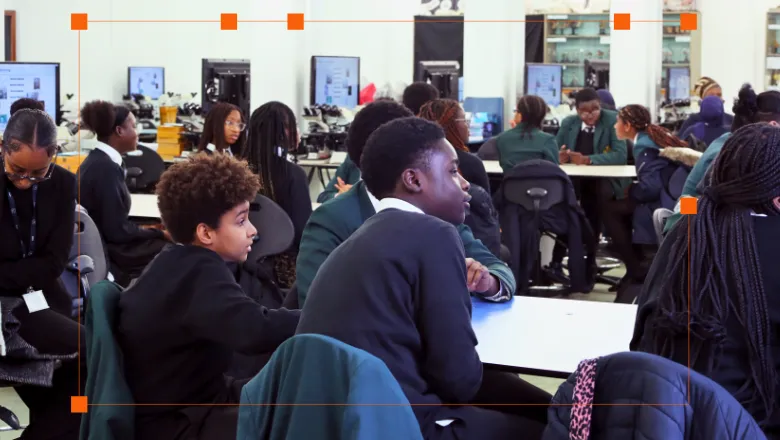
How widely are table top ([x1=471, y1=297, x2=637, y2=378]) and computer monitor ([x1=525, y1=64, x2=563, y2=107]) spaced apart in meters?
6.98

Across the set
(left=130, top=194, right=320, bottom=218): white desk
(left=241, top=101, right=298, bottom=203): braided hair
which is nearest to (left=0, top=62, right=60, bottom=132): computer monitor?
(left=130, top=194, right=320, bottom=218): white desk

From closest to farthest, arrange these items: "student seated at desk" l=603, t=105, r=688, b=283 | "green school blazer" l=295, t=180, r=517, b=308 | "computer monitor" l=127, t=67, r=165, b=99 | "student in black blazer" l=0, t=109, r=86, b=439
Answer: "green school blazer" l=295, t=180, r=517, b=308 < "student in black blazer" l=0, t=109, r=86, b=439 < "student seated at desk" l=603, t=105, r=688, b=283 < "computer monitor" l=127, t=67, r=165, b=99

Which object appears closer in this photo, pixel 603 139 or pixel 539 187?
pixel 539 187

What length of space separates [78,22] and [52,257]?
201 inches

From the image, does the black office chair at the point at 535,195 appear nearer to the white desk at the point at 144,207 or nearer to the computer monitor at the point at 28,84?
the white desk at the point at 144,207

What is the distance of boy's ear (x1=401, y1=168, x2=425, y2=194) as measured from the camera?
2039 millimetres

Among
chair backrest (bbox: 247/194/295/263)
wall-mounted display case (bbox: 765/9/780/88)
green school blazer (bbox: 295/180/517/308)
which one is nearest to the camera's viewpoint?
green school blazer (bbox: 295/180/517/308)

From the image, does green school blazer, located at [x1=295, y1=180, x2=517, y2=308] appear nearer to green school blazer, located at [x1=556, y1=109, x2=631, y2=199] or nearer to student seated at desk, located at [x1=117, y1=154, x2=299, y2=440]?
student seated at desk, located at [x1=117, y1=154, x2=299, y2=440]

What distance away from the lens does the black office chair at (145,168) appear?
648 cm

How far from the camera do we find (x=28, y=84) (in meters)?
6.10

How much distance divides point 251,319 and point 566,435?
0.85 meters

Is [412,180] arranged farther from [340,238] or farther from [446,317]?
[340,238]

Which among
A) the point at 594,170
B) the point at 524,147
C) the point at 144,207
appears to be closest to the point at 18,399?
the point at 144,207

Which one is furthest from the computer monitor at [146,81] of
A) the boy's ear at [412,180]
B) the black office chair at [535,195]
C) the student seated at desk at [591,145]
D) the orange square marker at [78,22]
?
the boy's ear at [412,180]
